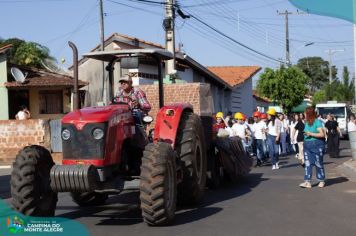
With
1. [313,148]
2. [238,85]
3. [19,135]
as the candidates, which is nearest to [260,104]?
[238,85]

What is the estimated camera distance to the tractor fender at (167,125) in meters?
8.96

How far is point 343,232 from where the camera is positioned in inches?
294

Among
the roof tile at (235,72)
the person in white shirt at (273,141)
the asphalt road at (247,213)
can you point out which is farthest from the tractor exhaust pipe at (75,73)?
the roof tile at (235,72)

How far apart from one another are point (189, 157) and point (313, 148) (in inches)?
155

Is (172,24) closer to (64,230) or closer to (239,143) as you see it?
(239,143)

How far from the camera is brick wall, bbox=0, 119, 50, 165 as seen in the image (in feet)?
67.6

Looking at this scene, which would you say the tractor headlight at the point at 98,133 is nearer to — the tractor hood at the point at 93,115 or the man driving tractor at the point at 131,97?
the tractor hood at the point at 93,115

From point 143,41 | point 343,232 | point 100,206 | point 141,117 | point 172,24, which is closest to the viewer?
point 343,232

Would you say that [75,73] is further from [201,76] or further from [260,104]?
[260,104]

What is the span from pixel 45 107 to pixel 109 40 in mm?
4978

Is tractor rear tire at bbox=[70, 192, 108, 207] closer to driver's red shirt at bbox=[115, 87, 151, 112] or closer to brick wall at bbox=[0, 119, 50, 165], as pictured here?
driver's red shirt at bbox=[115, 87, 151, 112]

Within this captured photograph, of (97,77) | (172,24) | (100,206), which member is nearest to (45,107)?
(97,77)

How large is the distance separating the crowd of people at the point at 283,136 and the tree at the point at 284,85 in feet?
53.7

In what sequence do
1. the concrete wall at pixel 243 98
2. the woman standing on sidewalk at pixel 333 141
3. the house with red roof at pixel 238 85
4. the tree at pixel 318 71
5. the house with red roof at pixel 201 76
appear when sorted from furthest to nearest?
the tree at pixel 318 71
the concrete wall at pixel 243 98
the house with red roof at pixel 238 85
the house with red roof at pixel 201 76
the woman standing on sidewalk at pixel 333 141
